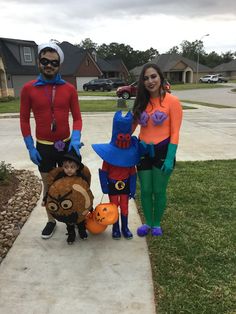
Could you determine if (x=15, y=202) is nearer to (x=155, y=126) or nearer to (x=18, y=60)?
(x=155, y=126)

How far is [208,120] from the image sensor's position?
1280cm

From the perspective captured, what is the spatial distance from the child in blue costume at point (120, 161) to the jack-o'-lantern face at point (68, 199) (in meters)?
0.29

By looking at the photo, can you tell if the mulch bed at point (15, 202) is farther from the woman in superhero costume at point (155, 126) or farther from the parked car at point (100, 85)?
the parked car at point (100, 85)

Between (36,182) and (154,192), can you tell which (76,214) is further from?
(36,182)

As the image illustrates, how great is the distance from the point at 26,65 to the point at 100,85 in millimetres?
11032

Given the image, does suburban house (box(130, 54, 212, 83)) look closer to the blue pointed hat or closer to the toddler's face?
the blue pointed hat

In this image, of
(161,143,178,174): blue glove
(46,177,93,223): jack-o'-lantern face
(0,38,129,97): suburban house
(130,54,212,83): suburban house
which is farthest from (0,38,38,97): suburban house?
(130,54,212,83): suburban house

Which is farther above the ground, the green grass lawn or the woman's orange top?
the woman's orange top

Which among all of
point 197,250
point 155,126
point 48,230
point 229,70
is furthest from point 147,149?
point 229,70

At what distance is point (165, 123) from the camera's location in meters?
3.25

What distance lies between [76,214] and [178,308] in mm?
1239

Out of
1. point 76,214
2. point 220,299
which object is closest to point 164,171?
point 76,214

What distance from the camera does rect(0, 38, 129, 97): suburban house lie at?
26853 mm

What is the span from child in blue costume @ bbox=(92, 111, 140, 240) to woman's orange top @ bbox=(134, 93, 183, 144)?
16cm
